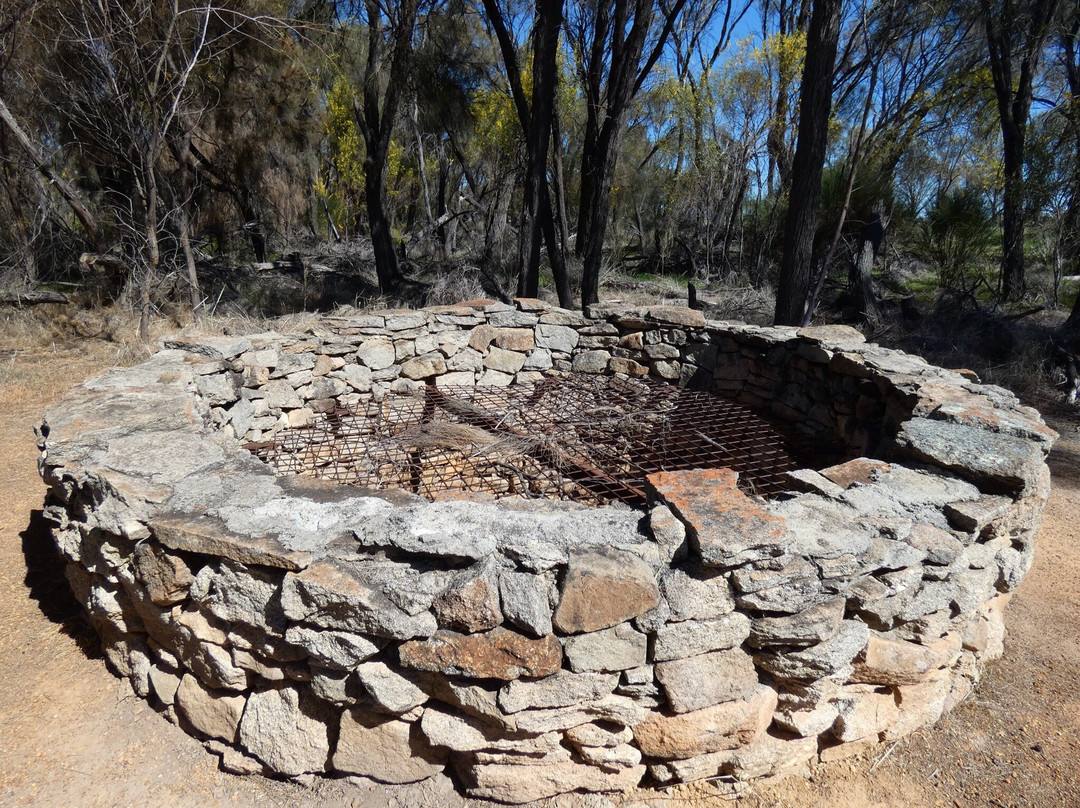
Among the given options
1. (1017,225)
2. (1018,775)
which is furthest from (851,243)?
(1018,775)

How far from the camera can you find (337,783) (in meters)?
1.92

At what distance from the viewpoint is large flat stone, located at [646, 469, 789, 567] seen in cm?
176

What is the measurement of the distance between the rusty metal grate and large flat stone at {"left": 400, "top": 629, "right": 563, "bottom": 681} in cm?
104

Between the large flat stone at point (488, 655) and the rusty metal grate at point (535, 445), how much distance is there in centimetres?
104

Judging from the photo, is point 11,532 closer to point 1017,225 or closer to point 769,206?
point 1017,225

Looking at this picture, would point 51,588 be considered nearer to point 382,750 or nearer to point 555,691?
point 382,750

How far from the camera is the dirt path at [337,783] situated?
1.91m

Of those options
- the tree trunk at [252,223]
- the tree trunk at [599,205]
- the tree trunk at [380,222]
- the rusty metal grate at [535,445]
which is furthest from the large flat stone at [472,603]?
the tree trunk at [252,223]

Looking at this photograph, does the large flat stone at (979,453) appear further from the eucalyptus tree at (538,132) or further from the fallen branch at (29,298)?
the fallen branch at (29,298)

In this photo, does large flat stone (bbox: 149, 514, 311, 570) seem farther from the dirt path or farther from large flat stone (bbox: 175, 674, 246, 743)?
the dirt path

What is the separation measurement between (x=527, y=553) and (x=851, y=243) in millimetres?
9171

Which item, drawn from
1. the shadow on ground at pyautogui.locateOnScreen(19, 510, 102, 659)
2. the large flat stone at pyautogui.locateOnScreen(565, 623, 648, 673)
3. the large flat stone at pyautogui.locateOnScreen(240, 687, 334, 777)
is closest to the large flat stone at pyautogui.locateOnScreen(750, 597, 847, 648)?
the large flat stone at pyautogui.locateOnScreen(565, 623, 648, 673)

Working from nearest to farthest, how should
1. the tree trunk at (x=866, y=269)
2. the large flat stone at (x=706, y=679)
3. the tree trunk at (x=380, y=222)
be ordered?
1. the large flat stone at (x=706, y=679)
2. the tree trunk at (x=866, y=269)
3. the tree trunk at (x=380, y=222)

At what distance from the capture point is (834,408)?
3926 mm
